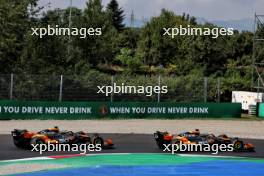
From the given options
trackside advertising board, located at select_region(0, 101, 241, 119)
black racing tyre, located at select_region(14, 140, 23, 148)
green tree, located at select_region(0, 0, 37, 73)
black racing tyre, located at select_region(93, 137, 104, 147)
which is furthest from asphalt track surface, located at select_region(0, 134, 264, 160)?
green tree, located at select_region(0, 0, 37, 73)

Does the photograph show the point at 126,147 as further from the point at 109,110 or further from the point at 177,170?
the point at 109,110

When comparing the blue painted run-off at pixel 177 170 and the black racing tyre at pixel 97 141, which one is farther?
the black racing tyre at pixel 97 141

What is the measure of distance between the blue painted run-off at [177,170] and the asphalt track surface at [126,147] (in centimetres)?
195

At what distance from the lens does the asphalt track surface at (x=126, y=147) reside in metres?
17.8

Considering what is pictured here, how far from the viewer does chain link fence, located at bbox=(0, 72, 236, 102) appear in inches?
1245

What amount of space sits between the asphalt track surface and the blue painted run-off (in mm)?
1954

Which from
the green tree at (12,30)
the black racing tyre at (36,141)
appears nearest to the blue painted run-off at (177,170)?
the black racing tyre at (36,141)

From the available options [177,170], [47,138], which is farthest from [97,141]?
[177,170]

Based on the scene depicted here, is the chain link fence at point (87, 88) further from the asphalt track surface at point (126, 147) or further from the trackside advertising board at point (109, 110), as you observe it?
the asphalt track surface at point (126, 147)

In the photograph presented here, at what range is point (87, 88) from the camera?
1314 inches

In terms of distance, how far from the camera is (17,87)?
31.6 m

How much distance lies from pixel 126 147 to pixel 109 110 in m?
12.0

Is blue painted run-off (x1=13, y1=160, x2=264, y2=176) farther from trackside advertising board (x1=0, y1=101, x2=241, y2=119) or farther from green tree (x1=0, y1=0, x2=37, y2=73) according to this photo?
green tree (x1=0, y1=0, x2=37, y2=73)

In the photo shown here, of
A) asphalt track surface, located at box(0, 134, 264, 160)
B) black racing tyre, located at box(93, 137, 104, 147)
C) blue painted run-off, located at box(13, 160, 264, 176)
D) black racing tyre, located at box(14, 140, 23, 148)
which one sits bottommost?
blue painted run-off, located at box(13, 160, 264, 176)
